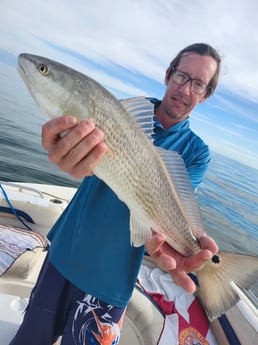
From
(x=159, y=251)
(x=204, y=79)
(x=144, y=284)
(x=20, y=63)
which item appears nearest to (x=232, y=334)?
(x=144, y=284)

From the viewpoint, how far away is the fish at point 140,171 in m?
Answer: 2.00

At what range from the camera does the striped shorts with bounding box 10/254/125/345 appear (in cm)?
248

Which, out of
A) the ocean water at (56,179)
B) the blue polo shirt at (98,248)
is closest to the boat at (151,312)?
the blue polo shirt at (98,248)

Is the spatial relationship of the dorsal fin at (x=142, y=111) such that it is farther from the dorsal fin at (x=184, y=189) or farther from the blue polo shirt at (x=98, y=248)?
the blue polo shirt at (x=98, y=248)

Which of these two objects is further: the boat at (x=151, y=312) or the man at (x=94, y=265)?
the boat at (x=151, y=312)

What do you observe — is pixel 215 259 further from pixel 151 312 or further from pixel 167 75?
pixel 151 312

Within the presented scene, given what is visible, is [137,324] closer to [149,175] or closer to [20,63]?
[149,175]

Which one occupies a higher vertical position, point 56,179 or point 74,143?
point 74,143

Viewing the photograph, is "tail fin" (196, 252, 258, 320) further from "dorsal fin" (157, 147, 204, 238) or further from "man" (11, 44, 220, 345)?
"dorsal fin" (157, 147, 204, 238)

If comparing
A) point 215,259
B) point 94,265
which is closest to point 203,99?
point 215,259

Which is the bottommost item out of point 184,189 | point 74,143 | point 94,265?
point 94,265

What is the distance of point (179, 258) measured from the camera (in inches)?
93.9

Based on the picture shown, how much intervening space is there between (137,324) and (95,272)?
6.65 feet

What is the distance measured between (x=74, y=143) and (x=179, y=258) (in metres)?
1.24
